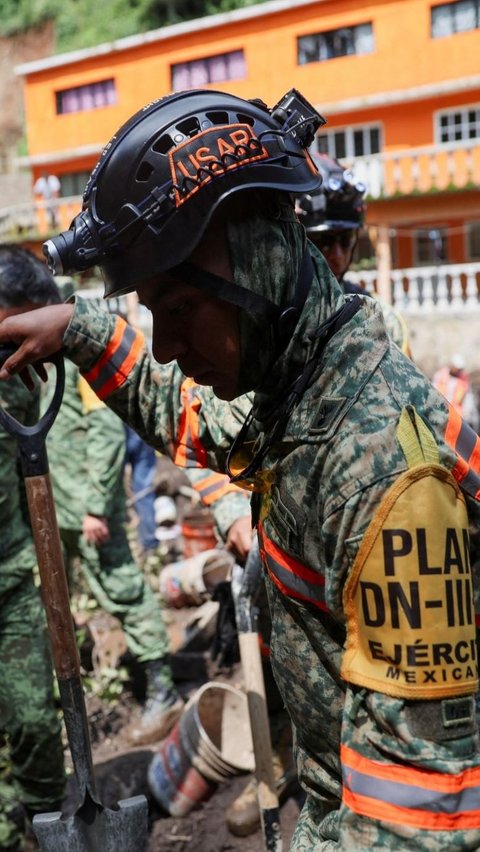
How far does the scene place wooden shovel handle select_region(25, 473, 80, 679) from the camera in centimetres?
240

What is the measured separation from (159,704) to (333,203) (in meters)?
3.03

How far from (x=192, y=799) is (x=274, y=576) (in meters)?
2.98

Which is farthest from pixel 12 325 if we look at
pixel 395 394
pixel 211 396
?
pixel 395 394

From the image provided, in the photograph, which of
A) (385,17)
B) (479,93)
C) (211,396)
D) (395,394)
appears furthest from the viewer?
(385,17)

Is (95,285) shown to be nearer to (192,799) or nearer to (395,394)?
(192,799)

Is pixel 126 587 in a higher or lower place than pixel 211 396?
lower

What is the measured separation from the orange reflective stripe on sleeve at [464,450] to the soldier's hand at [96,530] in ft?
12.4

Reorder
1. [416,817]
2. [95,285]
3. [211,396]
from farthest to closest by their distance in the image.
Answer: [95,285] < [211,396] < [416,817]

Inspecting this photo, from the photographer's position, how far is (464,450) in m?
1.78

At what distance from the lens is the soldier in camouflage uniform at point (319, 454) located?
1.30 meters

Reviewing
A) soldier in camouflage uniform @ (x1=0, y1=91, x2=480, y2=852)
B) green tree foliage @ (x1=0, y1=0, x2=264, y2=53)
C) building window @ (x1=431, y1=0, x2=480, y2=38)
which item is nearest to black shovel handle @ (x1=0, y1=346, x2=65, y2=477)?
soldier in camouflage uniform @ (x1=0, y1=91, x2=480, y2=852)

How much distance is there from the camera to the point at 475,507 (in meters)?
1.54

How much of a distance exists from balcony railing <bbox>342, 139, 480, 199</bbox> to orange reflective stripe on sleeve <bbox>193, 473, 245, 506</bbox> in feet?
58.6

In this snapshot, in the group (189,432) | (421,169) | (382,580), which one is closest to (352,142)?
(421,169)
